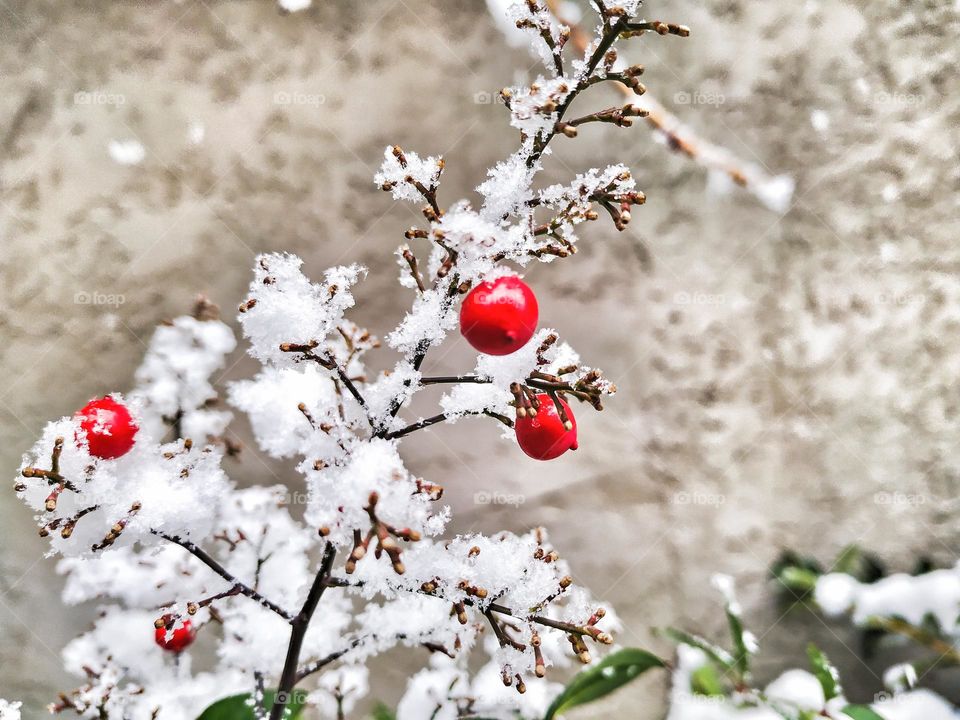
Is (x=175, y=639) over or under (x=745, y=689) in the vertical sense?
over

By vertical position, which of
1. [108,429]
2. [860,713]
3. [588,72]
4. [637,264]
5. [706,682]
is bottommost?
[860,713]

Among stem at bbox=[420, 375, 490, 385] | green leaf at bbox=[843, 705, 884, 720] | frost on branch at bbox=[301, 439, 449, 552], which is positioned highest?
stem at bbox=[420, 375, 490, 385]

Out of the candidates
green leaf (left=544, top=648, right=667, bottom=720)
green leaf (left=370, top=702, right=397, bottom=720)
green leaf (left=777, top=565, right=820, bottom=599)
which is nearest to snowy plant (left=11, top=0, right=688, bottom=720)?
green leaf (left=370, top=702, right=397, bottom=720)

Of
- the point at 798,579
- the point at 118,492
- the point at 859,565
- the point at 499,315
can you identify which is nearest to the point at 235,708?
the point at 118,492

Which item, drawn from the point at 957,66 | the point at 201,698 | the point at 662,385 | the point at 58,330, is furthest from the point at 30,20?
the point at 957,66

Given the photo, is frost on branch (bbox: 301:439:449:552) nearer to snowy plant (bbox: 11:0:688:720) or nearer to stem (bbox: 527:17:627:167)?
snowy plant (bbox: 11:0:688:720)

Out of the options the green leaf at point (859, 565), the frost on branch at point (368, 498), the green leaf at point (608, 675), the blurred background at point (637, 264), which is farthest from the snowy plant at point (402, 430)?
the green leaf at point (859, 565)

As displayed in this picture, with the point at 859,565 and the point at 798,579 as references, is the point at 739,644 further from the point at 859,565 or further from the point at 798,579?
the point at 859,565
